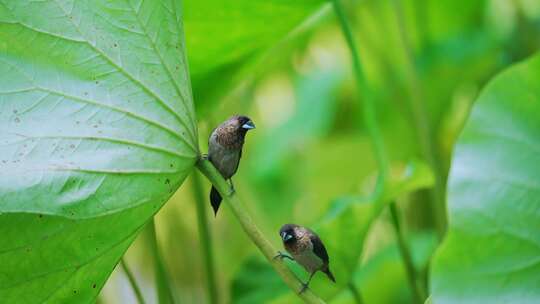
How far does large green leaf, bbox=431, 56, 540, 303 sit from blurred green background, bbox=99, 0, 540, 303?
247 millimetres

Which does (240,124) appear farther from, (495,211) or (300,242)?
(495,211)

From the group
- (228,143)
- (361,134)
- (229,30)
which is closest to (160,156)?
(228,143)

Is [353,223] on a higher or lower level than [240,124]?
lower

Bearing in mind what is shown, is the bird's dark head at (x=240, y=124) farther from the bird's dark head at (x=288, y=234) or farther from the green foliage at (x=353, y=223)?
the green foliage at (x=353, y=223)

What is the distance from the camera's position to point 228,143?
516 mm

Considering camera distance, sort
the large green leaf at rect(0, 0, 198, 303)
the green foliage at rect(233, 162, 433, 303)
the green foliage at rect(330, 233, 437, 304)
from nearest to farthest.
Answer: the large green leaf at rect(0, 0, 198, 303) → the green foliage at rect(233, 162, 433, 303) → the green foliage at rect(330, 233, 437, 304)

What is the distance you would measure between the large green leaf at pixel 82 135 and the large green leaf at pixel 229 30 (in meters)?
0.17

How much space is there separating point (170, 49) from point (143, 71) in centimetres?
2

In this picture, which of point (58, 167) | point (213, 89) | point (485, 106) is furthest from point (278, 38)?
point (58, 167)

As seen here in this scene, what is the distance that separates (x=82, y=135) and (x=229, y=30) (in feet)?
0.79

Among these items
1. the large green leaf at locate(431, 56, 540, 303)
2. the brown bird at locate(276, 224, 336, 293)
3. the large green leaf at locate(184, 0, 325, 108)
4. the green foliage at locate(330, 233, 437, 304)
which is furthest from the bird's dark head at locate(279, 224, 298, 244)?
the green foliage at locate(330, 233, 437, 304)

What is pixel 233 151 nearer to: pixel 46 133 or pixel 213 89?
pixel 46 133

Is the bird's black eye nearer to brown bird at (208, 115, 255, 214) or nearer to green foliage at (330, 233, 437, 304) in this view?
brown bird at (208, 115, 255, 214)

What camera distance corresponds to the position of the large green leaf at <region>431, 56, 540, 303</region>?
57 centimetres
